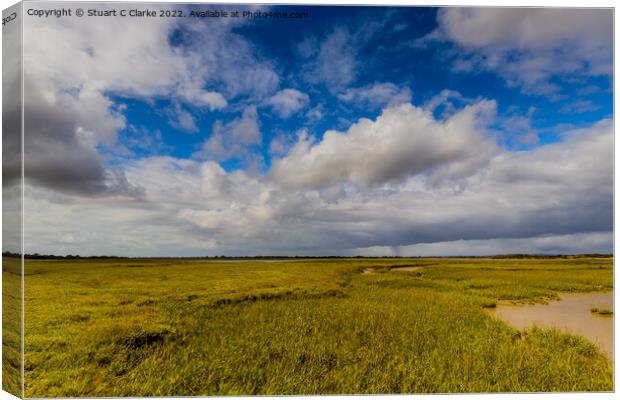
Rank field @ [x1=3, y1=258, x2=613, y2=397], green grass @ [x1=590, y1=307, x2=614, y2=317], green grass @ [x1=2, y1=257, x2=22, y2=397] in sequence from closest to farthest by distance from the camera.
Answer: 1. green grass @ [x1=2, y1=257, x2=22, y2=397]
2. field @ [x1=3, y1=258, x2=613, y2=397]
3. green grass @ [x1=590, y1=307, x2=614, y2=317]

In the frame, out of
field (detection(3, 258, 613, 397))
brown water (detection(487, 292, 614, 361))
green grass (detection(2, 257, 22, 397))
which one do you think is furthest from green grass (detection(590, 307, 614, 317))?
green grass (detection(2, 257, 22, 397))

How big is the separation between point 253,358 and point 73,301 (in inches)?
268

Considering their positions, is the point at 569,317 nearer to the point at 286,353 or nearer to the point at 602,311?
the point at 602,311

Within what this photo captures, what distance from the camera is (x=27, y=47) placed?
6.42 m

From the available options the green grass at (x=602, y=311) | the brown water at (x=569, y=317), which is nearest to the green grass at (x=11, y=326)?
the brown water at (x=569, y=317)

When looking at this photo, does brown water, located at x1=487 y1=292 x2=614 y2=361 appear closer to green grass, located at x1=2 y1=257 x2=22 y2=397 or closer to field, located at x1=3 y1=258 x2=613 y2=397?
field, located at x1=3 y1=258 x2=613 y2=397

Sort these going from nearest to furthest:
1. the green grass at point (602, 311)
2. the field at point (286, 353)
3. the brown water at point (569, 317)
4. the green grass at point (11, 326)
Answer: the green grass at point (11, 326) < the field at point (286, 353) < the brown water at point (569, 317) < the green grass at point (602, 311)

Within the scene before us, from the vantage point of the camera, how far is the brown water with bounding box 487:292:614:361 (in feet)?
27.6

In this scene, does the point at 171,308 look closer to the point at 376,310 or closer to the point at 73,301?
the point at 73,301

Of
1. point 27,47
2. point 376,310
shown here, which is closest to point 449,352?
point 376,310

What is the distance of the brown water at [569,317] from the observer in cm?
841

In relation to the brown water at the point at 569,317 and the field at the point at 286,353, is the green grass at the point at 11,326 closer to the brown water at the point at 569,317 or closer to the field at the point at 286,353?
the field at the point at 286,353

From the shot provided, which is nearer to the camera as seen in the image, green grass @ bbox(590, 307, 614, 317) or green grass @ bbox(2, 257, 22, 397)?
green grass @ bbox(2, 257, 22, 397)

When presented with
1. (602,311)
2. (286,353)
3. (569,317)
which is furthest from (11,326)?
(602,311)
